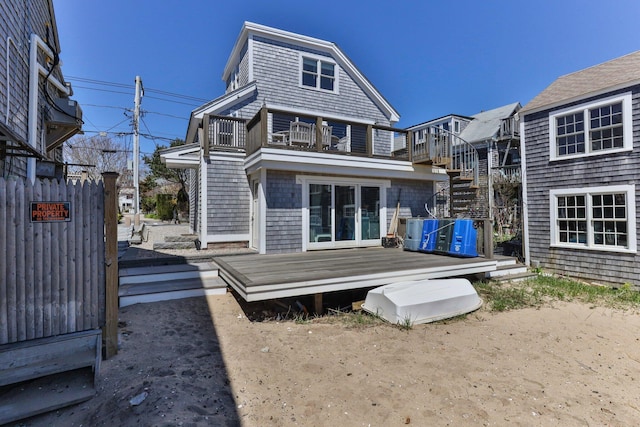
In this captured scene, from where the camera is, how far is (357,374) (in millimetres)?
3301

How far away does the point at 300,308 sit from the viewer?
5.45m

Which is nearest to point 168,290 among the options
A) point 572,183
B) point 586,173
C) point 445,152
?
point 445,152

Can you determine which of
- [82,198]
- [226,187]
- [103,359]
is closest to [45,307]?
[103,359]

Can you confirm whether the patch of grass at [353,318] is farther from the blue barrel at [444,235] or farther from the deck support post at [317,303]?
the blue barrel at [444,235]

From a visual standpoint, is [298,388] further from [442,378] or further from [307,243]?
[307,243]

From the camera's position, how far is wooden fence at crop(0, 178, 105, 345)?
287 centimetres

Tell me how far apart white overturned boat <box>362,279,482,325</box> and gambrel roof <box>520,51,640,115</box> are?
6.61m

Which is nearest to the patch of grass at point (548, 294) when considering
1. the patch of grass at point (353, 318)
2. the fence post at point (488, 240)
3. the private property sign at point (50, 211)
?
the fence post at point (488, 240)

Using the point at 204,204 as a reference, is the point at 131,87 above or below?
above

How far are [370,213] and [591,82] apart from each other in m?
6.99

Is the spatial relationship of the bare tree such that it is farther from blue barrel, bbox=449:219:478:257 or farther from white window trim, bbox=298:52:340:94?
blue barrel, bbox=449:219:478:257

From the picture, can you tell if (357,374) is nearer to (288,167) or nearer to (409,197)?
(288,167)

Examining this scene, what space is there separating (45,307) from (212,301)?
276cm

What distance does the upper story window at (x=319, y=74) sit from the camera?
1116cm
